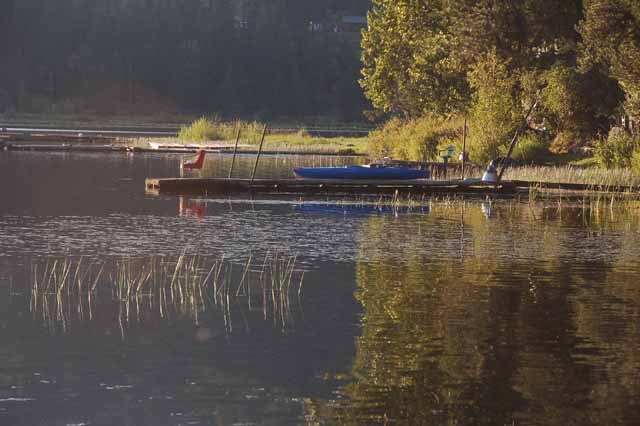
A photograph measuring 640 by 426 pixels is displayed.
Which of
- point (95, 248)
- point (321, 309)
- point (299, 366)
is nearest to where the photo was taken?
point (299, 366)

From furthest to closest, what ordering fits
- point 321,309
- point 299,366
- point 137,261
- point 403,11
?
point 403,11 < point 137,261 < point 321,309 < point 299,366

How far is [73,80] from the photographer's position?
173 meters

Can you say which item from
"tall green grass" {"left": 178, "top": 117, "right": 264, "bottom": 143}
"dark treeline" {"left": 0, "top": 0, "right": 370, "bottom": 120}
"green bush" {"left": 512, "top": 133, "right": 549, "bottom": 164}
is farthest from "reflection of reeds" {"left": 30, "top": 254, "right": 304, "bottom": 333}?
"dark treeline" {"left": 0, "top": 0, "right": 370, "bottom": 120}

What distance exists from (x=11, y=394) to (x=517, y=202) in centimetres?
2994

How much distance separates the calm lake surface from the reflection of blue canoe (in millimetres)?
1987

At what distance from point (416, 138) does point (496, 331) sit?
162 ft

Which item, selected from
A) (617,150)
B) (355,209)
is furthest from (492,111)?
(355,209)

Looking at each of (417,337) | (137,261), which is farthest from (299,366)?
(137,261)

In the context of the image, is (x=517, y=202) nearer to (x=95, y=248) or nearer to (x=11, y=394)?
(x=95, y=248)

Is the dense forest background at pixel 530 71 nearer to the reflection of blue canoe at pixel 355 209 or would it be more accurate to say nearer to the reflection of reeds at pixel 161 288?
the reflection of blue canoe at pixel 355 209

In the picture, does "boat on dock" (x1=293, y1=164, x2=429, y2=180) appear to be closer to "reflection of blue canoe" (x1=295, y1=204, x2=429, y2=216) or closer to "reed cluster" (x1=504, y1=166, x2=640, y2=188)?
"reed cluster" (x1=504, y1=166, x2=640, y2=188)

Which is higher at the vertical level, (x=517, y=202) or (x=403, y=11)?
(x=403, y=11)

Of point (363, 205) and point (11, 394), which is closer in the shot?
point (11, 394)

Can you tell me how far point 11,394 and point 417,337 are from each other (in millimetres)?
6125
